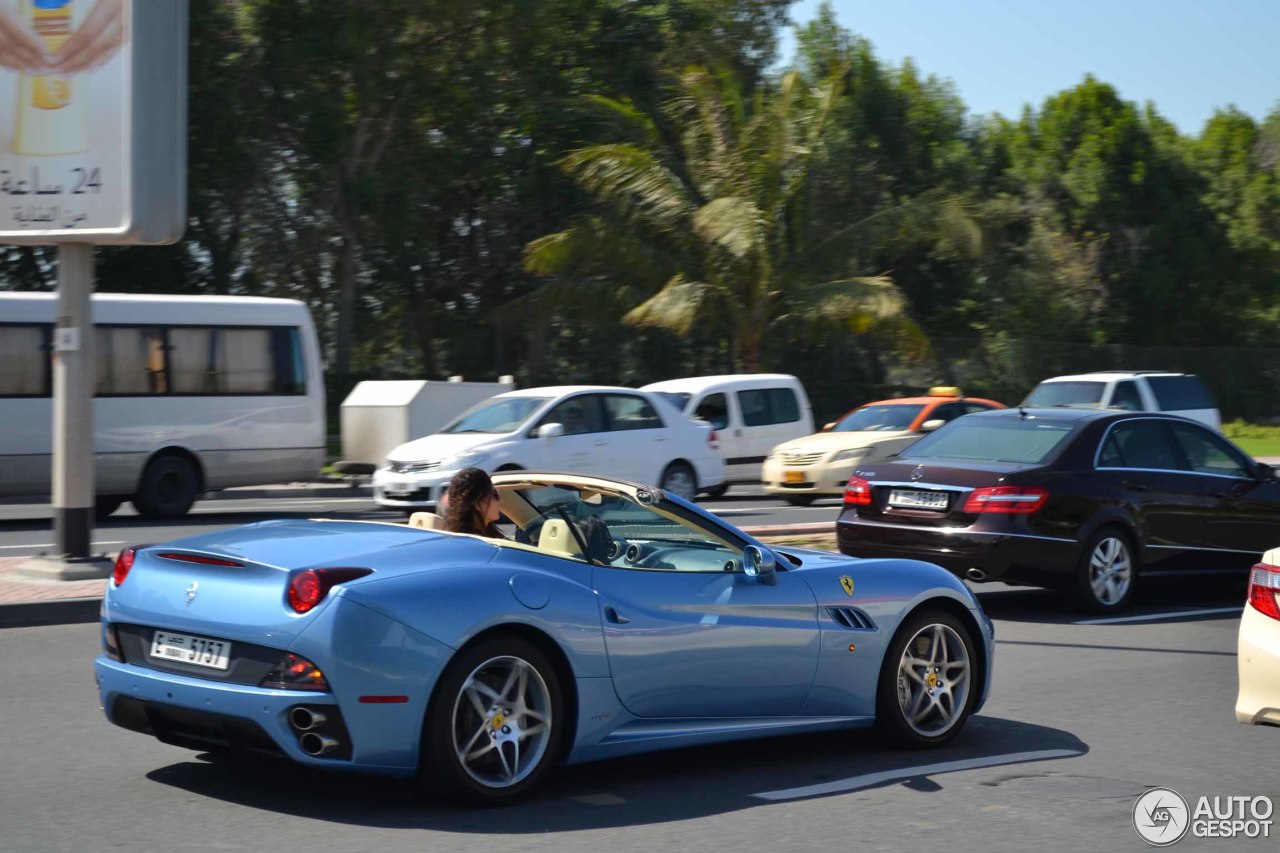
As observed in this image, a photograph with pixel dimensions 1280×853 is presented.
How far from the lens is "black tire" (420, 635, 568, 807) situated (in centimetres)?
553

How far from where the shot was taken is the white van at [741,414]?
24.6 metres

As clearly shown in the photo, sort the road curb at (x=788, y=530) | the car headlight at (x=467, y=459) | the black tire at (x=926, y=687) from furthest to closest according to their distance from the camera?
the car headlight at (x=467, y=459), the road curb at (x=788, y=530), the black tire at (x=926, y=687)

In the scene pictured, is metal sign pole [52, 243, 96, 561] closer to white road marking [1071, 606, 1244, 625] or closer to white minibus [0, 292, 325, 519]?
white minibus [0, 292, 325, 519]

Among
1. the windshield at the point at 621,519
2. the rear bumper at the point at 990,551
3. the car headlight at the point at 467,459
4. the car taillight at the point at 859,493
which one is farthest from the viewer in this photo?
the car headlight at the point at 467,459

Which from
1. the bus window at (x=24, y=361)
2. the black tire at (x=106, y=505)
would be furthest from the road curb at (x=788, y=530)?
the bus window at (x=24, y=361)

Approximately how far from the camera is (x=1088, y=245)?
47.3m

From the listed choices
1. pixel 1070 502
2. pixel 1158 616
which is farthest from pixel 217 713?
pixel 1158 616

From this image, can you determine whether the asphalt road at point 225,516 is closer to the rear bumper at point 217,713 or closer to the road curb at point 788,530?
the road curb at point 788,530

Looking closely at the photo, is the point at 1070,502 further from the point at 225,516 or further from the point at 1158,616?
the point at 225,516

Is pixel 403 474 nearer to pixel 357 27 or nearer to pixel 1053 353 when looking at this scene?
pixel 357 27

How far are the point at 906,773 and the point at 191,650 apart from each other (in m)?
2.94

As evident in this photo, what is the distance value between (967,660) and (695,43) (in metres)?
32.1


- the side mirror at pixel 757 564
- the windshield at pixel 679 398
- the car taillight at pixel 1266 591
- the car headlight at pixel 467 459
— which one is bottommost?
the car taillight at pixel 1266 591

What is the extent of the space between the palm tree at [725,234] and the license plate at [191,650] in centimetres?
2475
